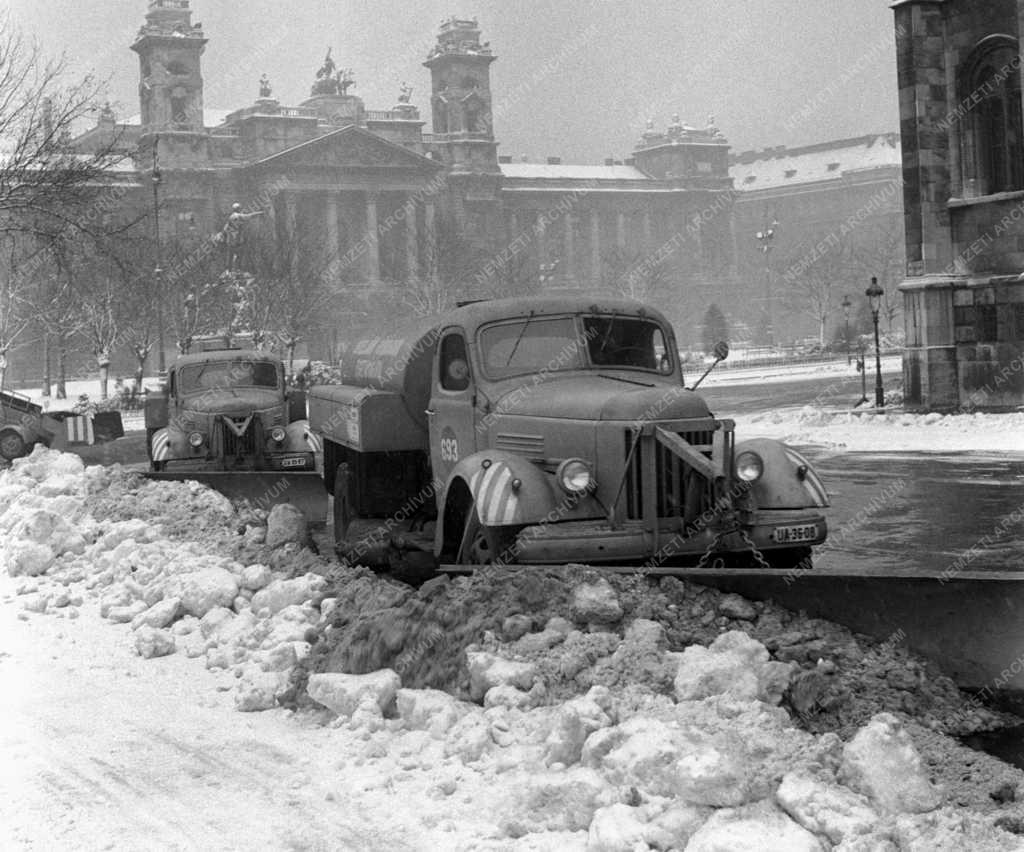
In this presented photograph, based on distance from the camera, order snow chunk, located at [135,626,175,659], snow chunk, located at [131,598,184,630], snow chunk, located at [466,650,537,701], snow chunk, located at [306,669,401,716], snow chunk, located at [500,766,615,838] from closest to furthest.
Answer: snow chunk, located at [500,766,615,838]
snow chunk, located at [466,650,537,701]
snow chunk, located at [306,669,401,716]
snow chunk, located at [135,626,175,659]
snow chunk, located at [131,598,184,630]

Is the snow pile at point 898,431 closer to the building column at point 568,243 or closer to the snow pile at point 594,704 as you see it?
the snow pile at point 594,704

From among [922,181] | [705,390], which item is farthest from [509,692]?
[705,390]

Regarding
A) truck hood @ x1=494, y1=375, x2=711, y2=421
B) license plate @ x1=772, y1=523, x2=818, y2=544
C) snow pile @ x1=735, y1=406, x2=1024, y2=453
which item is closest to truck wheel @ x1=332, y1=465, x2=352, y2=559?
truck hood @ x1=494, y1=375, x2=711, y2=421

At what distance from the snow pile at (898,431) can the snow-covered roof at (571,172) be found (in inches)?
3649

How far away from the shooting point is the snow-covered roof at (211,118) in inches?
4331

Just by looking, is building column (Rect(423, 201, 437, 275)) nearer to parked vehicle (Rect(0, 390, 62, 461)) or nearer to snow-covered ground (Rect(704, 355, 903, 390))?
snow-covered ground (Rect(704, 355, 903, 390))

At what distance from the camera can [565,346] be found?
10.5 metres

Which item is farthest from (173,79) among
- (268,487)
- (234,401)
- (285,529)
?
(285,529)

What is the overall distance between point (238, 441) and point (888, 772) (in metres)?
14.7

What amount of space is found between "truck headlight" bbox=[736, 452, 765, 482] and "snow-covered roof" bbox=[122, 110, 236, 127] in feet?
345

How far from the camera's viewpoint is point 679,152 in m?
133

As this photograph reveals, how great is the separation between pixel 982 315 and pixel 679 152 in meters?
108

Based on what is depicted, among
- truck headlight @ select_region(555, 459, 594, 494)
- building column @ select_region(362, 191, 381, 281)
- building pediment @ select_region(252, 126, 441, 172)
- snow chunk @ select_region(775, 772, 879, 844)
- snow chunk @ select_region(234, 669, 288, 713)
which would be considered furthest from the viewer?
building column @ select_region(362, 191, 381, 281)

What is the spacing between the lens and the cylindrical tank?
1172cm
